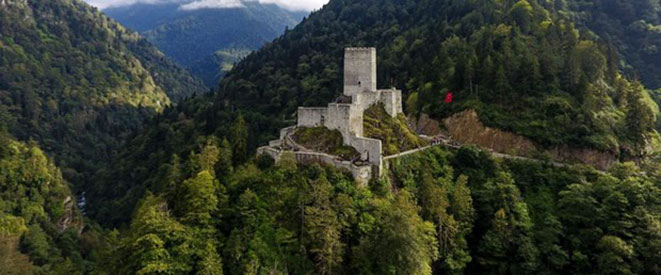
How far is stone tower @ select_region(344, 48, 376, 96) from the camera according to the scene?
159 ft

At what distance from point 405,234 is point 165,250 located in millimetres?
18127

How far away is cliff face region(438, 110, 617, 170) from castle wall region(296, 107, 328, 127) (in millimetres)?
19842

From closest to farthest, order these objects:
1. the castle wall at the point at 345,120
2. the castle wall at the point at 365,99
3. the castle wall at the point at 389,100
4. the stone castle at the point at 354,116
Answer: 1. the stone castle at the point at 354,116
2. the castle wall at the point at 345,120
3. the castle wall at the point at 365,99
4. the castle wall at the point at 389,100

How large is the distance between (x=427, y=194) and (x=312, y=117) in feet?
45.5

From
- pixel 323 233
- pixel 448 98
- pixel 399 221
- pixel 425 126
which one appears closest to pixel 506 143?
pixel 448 98

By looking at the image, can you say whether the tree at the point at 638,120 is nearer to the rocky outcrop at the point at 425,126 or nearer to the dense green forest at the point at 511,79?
the dense green forest at the point at 511,79

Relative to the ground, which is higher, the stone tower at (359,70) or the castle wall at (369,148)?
the stone tower at (359,70)

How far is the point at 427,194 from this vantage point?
1684 inches

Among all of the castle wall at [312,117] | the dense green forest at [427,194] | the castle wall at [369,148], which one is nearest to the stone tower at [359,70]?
the dense green forest at [427,194]

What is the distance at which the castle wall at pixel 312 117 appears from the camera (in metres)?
46.0

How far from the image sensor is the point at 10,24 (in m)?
192

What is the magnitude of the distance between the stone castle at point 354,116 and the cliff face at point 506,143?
987cm

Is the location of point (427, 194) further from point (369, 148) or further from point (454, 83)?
point (454, 83)

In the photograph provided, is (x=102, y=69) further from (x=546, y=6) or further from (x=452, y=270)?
(x=452, y=270)
